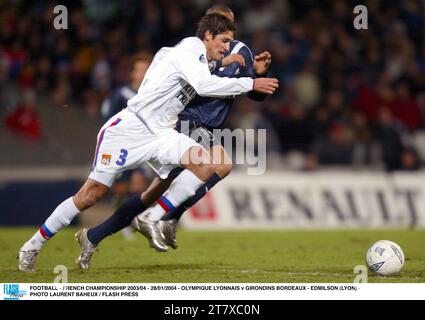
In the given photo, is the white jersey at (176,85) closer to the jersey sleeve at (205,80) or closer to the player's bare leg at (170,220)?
the jersey sleeve at (205,80)

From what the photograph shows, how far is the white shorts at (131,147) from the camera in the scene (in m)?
7.70

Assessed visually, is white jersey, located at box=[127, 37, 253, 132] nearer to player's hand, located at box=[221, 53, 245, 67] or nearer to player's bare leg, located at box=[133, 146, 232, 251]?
player's hand, located at box=[221, 53, 245, 67]

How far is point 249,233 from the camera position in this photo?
498 inches

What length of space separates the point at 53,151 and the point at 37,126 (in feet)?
1.53

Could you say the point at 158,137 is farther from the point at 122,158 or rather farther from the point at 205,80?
the point at 205,80

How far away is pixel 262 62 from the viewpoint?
7.83 m

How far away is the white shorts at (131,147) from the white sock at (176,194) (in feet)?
0.55

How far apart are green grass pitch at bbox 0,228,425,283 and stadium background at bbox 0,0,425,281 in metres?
1.05

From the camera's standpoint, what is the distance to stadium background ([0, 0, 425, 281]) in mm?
13523

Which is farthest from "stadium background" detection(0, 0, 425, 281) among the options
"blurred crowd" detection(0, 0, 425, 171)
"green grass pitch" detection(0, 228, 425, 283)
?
"green grass pitch" detection(0, 228, 425, 283)

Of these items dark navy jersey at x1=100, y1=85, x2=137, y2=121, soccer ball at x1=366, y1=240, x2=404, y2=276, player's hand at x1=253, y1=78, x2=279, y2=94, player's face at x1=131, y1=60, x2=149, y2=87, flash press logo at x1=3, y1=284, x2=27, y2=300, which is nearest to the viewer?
flash press logo at x1=3, y1=284, x2=27, y2=300

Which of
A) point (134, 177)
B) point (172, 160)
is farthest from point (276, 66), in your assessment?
point (172, 160)

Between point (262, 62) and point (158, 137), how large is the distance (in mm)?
1119

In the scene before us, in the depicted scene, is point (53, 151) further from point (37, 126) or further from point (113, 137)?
point (113, 137)
